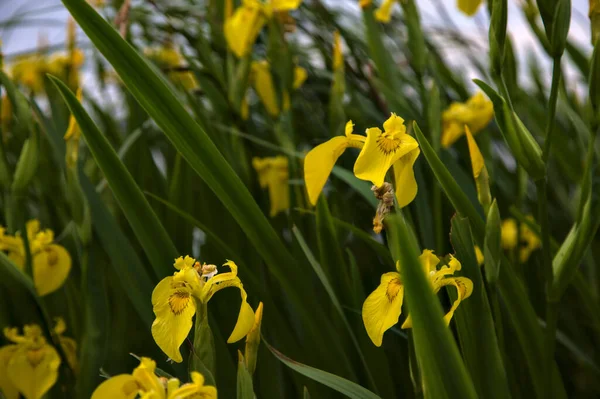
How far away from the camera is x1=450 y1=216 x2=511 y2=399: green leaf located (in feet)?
1.23

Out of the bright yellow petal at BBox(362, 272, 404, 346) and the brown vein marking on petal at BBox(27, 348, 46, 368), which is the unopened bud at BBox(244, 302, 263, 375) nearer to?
the bright yellow petal at BBox(362, 272, 404, 346)

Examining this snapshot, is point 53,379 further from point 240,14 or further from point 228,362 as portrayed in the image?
point 240,14

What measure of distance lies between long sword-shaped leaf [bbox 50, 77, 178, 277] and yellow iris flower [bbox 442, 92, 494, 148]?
47cm

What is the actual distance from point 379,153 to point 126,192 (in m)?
0.18

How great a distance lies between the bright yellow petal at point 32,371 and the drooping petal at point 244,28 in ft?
1.57

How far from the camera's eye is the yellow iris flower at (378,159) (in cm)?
37

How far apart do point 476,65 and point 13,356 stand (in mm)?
1065

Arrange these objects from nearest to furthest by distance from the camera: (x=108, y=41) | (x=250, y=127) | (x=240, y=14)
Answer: (x=108, y=41) → (x=240, y=14) → (x=250, y=127)

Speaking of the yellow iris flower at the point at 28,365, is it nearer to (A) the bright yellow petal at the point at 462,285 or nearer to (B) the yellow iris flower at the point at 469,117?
(A) the bright yellow petal at the point at 462,285

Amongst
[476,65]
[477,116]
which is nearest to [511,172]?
[476,65]

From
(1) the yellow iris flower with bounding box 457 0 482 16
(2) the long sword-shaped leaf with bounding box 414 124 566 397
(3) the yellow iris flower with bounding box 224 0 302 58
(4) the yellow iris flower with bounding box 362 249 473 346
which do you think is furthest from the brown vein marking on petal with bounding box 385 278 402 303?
(3) the yellow iris flower with bounding box 224 0 302 58

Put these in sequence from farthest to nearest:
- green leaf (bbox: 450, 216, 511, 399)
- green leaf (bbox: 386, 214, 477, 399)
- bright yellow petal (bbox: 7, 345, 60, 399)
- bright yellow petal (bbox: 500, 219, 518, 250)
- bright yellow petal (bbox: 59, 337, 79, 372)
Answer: bright yellow petal (bbox: 500, 219, 518, 250)
bright yellow petal (bbox: 59, 337, 79, 372)
bright yellow petal (bbox: 7, 345, 60, 399)
green leaf (bbox: 450, 216, 511, 399)
green leaf (bbox: 386, 214, 477, 399)

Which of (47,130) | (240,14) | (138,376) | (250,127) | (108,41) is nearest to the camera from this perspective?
(138,376)

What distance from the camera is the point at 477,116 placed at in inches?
31.8
